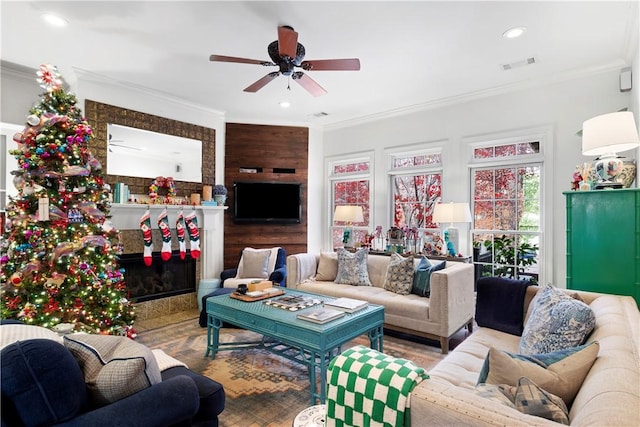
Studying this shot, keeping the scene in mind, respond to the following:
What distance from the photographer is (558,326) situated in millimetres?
1622

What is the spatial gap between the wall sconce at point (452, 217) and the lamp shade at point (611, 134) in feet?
5.75

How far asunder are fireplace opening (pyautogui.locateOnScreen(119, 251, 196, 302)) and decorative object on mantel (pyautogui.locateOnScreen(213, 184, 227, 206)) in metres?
0.95

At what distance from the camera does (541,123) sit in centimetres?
398

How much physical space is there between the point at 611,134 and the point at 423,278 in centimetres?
200

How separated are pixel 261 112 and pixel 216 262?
246 centimetres

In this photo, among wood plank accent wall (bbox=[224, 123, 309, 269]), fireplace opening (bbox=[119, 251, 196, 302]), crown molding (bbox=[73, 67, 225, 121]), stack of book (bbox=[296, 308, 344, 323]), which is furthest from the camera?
wood plank accent wall (bbox=[224, 123, 309, 269])

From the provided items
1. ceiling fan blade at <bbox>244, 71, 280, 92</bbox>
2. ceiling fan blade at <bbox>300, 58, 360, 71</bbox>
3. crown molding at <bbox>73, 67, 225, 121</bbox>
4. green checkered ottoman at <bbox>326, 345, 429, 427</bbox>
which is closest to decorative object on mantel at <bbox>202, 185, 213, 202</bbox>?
crown molding at <bbox>73, 67, 225, 121</bbox>

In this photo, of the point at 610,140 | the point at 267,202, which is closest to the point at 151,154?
the point at 267,202

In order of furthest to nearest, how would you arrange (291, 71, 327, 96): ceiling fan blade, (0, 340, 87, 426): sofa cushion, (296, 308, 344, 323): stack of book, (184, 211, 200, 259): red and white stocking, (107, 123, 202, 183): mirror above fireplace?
(184, 211, 200, 259): red and white stocking → (107, 123, 202, 183): mirror above fireplace → (291, 71, 327, 96): ceiling fan blade → (296, 308, 344, 323): stack of book → (0, 340, 87, 426): sofa cushion

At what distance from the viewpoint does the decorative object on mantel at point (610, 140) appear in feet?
7.30

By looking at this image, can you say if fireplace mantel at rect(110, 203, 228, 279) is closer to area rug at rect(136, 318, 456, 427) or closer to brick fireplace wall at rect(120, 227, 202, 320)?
brick fireplace wall at rect(120, 227, 202, 320)

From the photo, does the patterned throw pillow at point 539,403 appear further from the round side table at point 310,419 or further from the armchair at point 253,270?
the armchair at point 253,270

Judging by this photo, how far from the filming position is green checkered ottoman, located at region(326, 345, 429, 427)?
101 cm

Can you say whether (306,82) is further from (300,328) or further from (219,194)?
(219,194)
